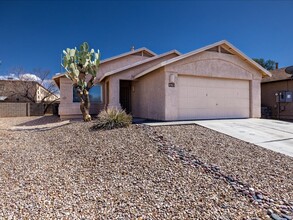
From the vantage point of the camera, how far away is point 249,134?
7.69 meters

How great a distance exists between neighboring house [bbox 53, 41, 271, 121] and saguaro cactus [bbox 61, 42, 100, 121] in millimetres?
1800

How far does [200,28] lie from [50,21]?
12.0 meters

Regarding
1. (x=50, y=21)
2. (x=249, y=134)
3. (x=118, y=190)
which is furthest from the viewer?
(x=50, y=21)

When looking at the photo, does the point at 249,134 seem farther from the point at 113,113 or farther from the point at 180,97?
the point at 113,113

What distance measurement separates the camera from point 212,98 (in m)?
11.6

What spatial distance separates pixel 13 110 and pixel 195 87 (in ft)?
68.5

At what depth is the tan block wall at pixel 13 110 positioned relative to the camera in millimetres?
21188

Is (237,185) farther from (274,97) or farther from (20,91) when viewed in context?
(20,91)

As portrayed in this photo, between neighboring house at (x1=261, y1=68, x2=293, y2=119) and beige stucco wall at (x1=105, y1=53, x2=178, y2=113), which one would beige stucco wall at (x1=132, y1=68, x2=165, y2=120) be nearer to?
beige stucco wall at (x1=105, y1=53, x2=178, y2=113)

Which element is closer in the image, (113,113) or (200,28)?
(113,113)

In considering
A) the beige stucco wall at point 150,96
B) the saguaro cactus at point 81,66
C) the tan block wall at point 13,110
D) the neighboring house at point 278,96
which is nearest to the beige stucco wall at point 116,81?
the beige stucco wall at point 150,96

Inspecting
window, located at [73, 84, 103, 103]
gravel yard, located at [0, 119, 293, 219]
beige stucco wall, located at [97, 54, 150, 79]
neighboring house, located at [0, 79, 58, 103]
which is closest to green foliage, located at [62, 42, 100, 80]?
beige stucco wall, located at [97, 54, 150, 79]

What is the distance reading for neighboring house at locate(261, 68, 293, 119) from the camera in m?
17.5

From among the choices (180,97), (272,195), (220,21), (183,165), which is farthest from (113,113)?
(220,21)
